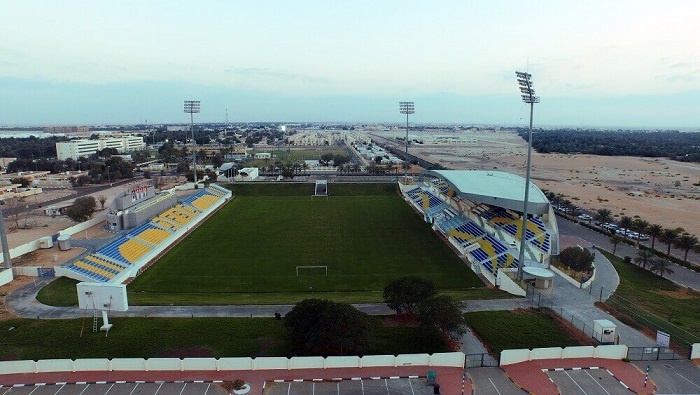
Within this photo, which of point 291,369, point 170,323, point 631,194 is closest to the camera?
point 291,369

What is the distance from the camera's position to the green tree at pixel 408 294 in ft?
70.6

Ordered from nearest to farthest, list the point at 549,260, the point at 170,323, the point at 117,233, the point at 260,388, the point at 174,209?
the point at 260,388, the point at 170,323, the point at 549,260, the point at 117,233, the point at 174,209

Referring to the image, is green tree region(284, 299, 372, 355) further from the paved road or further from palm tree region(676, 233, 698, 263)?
palm tree region(676, 233, 698, 263)

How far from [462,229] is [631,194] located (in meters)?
48.2

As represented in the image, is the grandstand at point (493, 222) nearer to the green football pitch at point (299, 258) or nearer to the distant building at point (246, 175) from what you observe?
the green football pitch at point (299, 258)

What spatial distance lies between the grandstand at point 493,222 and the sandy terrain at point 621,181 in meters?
23.4

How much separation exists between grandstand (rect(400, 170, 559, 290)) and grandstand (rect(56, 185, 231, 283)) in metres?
27.0

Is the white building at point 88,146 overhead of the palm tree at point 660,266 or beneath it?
overhead

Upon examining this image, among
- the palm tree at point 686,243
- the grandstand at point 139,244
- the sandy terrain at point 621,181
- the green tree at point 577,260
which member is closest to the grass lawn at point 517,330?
the green tree at point 577,260

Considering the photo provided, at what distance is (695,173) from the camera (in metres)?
99.3

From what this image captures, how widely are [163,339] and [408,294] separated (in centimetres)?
1222

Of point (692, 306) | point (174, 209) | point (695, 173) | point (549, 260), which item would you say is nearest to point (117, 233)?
point (174, 209)

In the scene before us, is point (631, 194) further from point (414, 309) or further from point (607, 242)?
point (414, 309)

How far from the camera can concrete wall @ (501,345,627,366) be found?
1862cm
